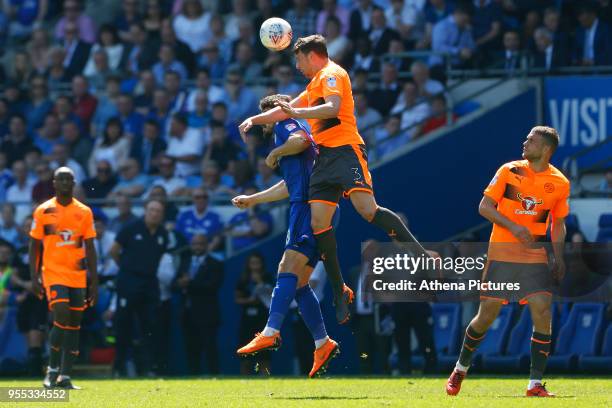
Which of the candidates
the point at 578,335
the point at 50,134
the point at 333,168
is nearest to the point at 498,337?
the point at 578,335

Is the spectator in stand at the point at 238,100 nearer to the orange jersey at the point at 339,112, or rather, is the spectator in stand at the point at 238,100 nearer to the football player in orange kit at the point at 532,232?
the orange jersey at the point at 339,112

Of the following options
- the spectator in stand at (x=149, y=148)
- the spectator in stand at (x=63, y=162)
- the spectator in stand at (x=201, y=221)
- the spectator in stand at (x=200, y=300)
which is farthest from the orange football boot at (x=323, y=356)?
the spectator in stand at (x=63, y=162)

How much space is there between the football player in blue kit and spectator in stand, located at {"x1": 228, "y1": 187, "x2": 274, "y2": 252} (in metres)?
7.08

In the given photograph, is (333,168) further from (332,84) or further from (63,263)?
(63,263)

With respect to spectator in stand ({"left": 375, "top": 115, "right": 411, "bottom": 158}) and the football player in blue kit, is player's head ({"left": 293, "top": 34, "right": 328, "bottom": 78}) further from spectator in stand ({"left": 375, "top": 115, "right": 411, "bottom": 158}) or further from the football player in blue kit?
spectator in stand ({"left": 375, "top": 115, "right": 411, "bottom": 158})

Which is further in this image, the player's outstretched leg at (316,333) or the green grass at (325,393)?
the player's outstretched leg at (316,333)

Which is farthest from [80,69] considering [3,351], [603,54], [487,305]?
[487,305]

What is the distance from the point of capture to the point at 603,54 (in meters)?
20.2

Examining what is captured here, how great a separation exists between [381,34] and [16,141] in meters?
6.17

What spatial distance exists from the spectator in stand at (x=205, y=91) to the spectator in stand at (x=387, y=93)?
2662 millimetres

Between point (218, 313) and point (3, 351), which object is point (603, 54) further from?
point (3, 351)

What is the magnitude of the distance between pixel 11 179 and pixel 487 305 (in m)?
12.2

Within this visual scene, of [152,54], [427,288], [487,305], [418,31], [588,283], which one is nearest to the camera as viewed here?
[487,305]

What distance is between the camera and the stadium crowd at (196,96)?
2000 cm
